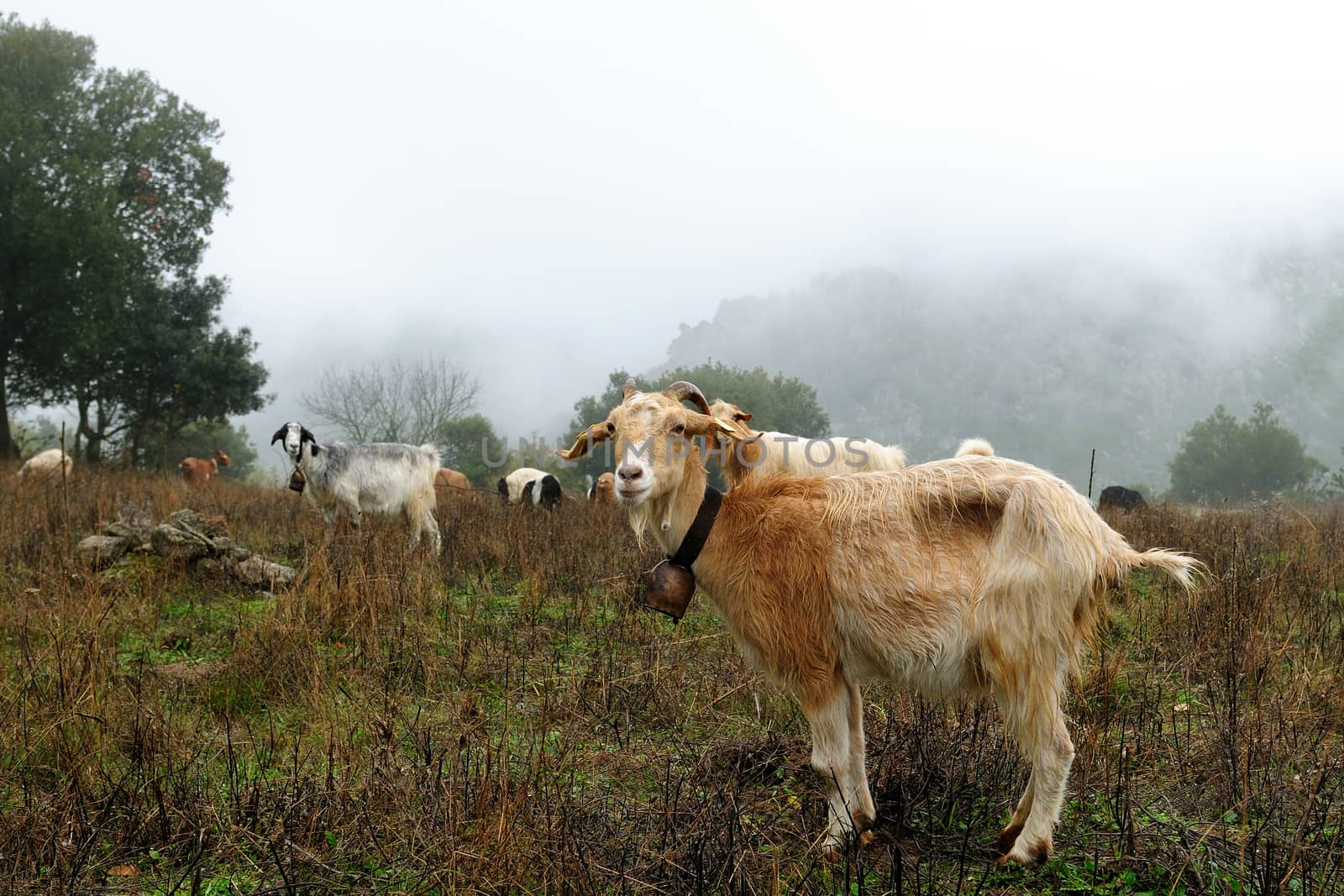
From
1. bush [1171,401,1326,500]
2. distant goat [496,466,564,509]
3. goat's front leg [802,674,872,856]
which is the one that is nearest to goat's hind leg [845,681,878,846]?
goat's front leg [802,674,872,856]

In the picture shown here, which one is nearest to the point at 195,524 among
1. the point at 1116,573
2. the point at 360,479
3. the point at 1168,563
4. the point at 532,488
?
the point at 360,479

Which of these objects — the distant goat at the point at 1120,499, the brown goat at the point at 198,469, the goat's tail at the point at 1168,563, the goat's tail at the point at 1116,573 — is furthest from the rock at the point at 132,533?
the brown goat at the point at 198,469

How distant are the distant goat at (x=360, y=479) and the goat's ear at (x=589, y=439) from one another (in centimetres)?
778

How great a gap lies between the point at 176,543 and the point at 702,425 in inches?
231

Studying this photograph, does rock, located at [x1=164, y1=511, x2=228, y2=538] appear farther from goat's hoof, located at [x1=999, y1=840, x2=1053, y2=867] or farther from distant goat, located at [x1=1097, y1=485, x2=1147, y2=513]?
distant goat, located at [x1=1097, y1=485, x2=1147, y2=513]

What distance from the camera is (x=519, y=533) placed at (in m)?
9.15

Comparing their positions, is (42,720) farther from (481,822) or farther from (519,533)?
(519,533)

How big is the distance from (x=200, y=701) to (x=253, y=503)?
9.24m

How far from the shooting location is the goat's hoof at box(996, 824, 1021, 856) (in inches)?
123

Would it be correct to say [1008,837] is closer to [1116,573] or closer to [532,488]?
[1116,573]

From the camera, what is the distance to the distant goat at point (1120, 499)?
13273mm

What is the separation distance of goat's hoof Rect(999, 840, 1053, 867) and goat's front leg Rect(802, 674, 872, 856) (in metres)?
0.55

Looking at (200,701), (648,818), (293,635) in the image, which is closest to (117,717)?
(200,701)

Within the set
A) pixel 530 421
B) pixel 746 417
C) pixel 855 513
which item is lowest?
pixel 530 421
